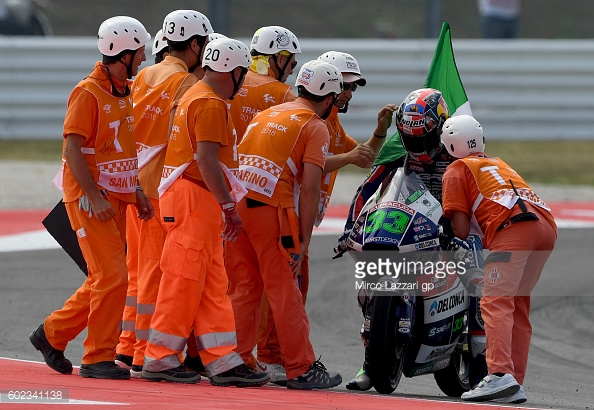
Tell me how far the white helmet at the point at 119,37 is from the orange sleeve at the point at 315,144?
43.9 inches

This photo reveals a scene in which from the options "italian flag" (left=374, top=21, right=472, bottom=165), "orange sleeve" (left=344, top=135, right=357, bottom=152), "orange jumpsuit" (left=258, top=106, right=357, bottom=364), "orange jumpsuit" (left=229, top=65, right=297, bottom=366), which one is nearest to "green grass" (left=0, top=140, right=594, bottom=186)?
"italian flag" (left=374, top=21, right=472, bottom=165)

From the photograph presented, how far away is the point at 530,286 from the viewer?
756 centimetres

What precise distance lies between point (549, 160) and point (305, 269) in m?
11.4

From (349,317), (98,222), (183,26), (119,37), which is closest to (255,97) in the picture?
(183,26)

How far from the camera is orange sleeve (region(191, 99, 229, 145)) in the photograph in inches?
273

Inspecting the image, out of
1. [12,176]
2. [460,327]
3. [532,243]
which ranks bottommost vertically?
[12,176]

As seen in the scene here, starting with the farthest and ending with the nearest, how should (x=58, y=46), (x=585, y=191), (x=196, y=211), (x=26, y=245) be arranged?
(x=58, y=46)
(x=585, y=191)
(x=26, y=245)
(x=196, y=211)

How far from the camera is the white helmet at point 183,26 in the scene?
784 centimetres

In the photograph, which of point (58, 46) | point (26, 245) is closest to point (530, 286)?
point (26, 245)

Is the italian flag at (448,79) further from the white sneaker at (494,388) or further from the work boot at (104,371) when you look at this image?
the work boot at (104,371)

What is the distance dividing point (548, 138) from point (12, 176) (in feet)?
24.5

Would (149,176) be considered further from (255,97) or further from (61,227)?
(255,97)

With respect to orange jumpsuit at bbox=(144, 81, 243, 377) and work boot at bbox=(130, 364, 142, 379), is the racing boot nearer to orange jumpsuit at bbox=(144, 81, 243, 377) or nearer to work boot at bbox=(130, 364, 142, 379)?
orange jumpsuit at bbox=(144, 81, 243, 377)

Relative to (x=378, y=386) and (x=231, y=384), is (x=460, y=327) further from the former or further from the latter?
(x=231, y=384)
